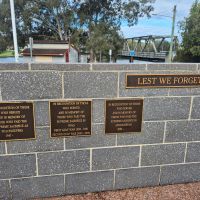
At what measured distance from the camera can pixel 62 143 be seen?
301 centimetres

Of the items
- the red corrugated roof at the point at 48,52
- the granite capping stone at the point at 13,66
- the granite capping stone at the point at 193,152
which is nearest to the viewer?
the granite capping stone at the point at 13,66

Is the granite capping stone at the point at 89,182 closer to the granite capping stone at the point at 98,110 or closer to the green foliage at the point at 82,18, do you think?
the granite capping stone at the point at 98,110

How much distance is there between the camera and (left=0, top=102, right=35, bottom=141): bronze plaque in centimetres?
278

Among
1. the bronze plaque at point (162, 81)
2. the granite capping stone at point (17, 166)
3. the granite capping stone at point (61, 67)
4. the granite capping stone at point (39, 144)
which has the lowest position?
the granite capping stone at point (17, 166)

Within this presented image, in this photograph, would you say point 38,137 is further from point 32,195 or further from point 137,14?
point 137,14

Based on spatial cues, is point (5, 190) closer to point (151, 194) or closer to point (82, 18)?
point (151, 194)

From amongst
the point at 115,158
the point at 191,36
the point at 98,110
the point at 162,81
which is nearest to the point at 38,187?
the point at 115,158

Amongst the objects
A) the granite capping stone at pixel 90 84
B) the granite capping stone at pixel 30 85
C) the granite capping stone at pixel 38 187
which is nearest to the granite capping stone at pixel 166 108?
the granite capping stone at pixel 90 84

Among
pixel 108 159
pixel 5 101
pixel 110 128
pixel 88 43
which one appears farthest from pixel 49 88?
pixel 88 43

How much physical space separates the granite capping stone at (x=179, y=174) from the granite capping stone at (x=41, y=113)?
164cm

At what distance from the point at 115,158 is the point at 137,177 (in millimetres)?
419

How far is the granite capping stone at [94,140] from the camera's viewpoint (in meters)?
3.04

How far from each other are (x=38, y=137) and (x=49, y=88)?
1.89 feet

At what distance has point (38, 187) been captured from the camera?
3.08 meters
